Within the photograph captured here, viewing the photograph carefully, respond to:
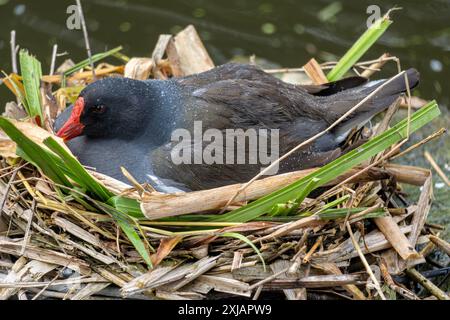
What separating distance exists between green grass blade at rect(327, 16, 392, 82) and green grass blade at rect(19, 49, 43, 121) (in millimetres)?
1583

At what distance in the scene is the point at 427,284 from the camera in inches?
143

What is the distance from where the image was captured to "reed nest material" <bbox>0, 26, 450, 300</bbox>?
11.3 feet

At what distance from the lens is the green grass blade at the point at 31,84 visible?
4.12 metres

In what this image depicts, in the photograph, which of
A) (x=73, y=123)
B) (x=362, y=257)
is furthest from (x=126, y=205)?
(x=362, y=257)

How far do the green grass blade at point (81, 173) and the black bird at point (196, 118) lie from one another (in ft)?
0.92

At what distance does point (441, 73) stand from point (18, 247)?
364 centimetres

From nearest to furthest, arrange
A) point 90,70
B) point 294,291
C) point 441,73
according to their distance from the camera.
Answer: point 294,291, point 90,70, point 441,73

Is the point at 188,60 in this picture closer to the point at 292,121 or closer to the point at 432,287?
the point at 292,121

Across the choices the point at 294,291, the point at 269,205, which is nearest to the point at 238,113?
the point at 269,205

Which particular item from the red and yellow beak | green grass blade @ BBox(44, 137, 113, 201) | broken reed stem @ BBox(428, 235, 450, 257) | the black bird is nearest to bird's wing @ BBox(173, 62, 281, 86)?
the black bird

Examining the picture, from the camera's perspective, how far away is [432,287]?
3615 mm

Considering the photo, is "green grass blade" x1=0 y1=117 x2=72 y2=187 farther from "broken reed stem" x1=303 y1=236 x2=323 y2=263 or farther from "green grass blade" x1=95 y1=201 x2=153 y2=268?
"broken reed stem" x1=303 y1=236 x2=323 y2=263

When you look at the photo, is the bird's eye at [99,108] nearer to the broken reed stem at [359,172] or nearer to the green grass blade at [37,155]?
the green grass blade at [37,155]

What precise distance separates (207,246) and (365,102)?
3.65ft
